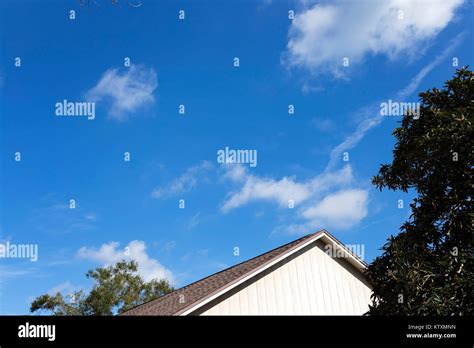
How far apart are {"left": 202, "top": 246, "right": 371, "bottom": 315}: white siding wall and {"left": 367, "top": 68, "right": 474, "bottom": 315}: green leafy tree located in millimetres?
6734

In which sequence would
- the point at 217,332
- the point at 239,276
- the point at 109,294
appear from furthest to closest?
the point at 109,294
the point at 239,276
the point at 217,332

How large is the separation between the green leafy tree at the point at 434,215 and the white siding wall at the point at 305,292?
265 inches

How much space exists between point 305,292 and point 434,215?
29.2 feet

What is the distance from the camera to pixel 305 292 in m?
18.5

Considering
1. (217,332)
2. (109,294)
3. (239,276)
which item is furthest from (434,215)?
(109,294)

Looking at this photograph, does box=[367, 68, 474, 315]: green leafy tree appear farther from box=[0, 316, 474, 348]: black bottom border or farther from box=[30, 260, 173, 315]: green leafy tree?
box=[30, 260, 173, 315]: green leafy tree

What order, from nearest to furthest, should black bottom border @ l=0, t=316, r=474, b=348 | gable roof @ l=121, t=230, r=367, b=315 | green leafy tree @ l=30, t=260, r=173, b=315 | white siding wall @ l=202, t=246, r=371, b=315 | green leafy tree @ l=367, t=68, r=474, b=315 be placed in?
black bottom border @ l=0, t=316, r=474, b=348
green leafy tree @ l=367, t=68, r=474, b=315
gable roof @ l=121, t=230, r=367, b=315
white siding wall @ l=202, t=246, r=371, b=315
green leafy tree @ l=30, t=260, r=173, b=315

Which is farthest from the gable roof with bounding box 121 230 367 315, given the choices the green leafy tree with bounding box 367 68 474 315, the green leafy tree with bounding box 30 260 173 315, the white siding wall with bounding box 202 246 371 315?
the green leafy tree with bounding box 30 260 173 315

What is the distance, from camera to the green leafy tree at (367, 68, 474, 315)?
377 inches

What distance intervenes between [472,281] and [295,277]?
963 centimetres

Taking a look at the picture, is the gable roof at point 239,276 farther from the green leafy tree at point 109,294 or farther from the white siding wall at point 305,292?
the green leafy tree at point 109,294

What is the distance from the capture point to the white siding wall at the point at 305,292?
55.5ft

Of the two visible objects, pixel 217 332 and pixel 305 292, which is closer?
pixel 217 332

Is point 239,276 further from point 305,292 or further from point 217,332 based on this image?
point 217,332
